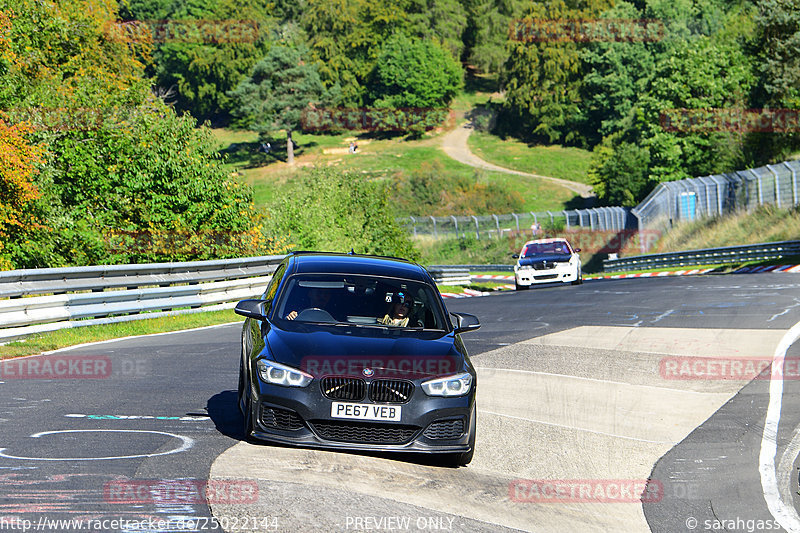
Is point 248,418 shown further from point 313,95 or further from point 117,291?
point 313,95

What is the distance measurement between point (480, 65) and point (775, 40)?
73.3 m

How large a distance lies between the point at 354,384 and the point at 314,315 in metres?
1.25

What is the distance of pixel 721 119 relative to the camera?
65.9m

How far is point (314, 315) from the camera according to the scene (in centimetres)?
824

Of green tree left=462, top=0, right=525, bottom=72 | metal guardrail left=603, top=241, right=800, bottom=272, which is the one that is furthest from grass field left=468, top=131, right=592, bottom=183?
metal guardrail left=603, top=241, right=800, bottom=272

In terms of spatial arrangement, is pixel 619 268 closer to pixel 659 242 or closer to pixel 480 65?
pixel 659 242

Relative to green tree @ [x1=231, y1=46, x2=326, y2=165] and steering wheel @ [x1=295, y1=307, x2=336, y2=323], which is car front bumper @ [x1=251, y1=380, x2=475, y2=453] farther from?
green tree @ [x1=231, y1=46, x2=326, y2=165]

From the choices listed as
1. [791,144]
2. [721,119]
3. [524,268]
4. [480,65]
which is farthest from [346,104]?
[524,268]

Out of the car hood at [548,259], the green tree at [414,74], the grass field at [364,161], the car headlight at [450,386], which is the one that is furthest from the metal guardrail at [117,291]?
the green tree at [414,74]

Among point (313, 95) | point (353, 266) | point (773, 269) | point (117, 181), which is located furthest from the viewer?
point (313, 95)

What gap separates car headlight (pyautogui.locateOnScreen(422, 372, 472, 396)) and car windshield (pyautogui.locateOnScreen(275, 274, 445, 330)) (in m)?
0.97

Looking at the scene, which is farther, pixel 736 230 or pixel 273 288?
pixel 736 230

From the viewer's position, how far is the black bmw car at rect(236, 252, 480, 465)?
23.4 feet

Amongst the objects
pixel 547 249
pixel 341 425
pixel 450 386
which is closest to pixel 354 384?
pixel 341 425
